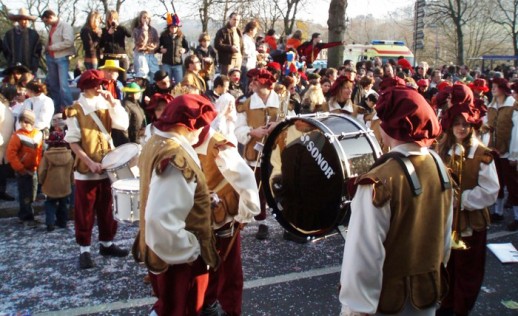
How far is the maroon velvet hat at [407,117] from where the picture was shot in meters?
2.54

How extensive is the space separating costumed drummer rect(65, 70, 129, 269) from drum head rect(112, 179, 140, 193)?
65cm

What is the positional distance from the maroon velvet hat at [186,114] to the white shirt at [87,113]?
2.21 metres

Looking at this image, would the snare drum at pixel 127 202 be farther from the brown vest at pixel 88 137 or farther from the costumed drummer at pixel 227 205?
the brown vest at pixel 88 137

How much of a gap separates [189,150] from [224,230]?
952mm

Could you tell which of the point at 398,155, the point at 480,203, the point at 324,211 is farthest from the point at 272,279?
the point at 398,155

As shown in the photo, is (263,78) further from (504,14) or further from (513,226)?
(504,14)

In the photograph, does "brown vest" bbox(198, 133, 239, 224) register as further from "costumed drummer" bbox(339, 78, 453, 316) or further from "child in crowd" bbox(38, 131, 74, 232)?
"child in crowd" bbox(38, 131, 74, 232)

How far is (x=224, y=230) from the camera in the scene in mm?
3910

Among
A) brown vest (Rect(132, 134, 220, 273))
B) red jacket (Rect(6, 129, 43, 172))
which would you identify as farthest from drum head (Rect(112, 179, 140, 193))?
red jacket (Rect(6, 129, 43, 172))

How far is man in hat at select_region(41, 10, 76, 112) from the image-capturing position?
9242 mm

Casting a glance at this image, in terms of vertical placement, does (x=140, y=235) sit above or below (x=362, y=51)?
below

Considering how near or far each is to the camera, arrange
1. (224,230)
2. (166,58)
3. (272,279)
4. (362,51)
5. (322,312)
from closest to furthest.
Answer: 1. (224,230)
2. (322,312)
3. (272,279)
4. (166,58)
5. (362,51)

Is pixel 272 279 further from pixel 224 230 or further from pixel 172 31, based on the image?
pixel 172 31

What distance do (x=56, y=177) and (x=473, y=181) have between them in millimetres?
4668
